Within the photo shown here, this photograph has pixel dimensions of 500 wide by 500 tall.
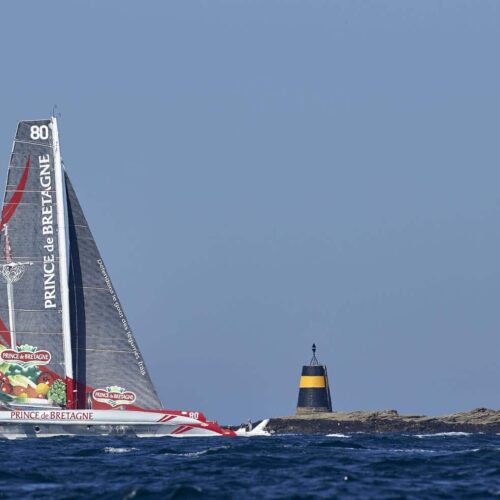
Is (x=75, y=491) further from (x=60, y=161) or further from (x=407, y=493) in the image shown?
(x=60, y=161)

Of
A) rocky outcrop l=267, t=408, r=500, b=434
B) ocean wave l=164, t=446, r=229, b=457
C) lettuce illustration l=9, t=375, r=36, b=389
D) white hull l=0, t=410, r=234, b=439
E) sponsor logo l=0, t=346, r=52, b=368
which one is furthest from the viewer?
rocky outcrop l=267, t=408, r=500, b=434

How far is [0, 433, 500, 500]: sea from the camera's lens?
3036cm

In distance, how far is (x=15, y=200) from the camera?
2131 inches

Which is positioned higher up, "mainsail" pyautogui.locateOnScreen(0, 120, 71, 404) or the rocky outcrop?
"mainsail" pyautogui.locateOnScreen(0, 120, 71, 404)

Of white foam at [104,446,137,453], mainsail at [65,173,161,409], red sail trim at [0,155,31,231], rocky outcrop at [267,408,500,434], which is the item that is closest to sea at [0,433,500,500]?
white foam at [104,446,137,453]

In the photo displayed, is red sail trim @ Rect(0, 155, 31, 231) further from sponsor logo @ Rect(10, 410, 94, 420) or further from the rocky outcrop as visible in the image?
the rocky outcrop

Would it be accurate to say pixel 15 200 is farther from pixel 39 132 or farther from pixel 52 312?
pixel 52 312

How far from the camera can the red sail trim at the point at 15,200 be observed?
53.9m

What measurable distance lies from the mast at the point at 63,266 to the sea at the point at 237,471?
217 inches

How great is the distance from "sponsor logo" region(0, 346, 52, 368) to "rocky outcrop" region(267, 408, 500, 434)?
3107 cm

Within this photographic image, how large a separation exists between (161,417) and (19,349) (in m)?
6.46

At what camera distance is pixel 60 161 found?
55.0 metres

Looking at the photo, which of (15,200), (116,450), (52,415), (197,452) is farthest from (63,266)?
(197,452)

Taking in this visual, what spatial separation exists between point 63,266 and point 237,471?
20.6 m
